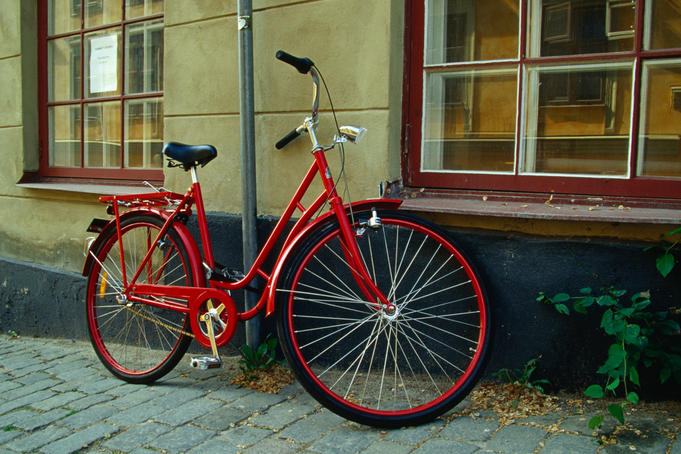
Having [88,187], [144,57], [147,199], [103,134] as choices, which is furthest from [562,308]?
[103,134]

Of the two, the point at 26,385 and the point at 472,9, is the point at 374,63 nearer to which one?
the point at 472,9

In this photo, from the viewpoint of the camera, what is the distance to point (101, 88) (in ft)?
16.2

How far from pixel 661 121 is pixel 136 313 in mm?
3012

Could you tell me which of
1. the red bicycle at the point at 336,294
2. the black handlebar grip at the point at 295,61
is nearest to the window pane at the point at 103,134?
the red bicycle at the point at 336,294

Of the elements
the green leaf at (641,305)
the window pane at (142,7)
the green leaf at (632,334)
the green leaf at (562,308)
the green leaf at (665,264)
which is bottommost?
the green leaf at (632,334)

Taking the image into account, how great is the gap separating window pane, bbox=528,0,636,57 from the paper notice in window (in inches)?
124

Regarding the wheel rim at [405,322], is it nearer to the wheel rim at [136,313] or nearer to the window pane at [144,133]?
the wheel rim at [136,313]

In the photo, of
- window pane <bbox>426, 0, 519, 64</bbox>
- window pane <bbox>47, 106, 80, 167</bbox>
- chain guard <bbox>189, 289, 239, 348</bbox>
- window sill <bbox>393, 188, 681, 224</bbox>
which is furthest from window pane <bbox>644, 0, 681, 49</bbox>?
window pane <bbox>47, 106, 80, 167</bbox>

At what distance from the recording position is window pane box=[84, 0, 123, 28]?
4816 millimetres

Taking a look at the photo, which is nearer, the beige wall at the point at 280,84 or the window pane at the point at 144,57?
the beige wall at the point at 280,84

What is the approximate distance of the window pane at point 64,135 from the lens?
5.14 metres

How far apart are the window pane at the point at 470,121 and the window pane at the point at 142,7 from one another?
226 cm

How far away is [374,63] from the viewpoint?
3.28 meters

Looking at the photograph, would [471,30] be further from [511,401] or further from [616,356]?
[511,401]
